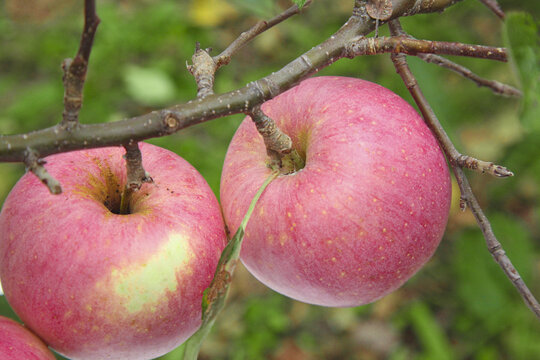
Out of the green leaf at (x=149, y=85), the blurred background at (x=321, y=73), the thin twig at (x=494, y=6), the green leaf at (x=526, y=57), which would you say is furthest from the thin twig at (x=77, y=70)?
the green leaf at (x=149, y=85)

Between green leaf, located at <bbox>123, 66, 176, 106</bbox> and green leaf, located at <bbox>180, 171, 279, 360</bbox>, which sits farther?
green leaf, located at <bbox>123, 66, 176, 106</bbox>

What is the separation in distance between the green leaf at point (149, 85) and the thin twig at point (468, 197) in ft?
4.22

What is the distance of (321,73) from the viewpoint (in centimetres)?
167

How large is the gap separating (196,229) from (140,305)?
0.11 meters

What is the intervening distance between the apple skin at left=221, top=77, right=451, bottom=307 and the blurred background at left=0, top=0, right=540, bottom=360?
57 cm

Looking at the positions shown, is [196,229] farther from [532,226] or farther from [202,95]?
[532,226]

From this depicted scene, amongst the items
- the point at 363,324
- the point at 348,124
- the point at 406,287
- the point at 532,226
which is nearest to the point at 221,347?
the point at 363,324

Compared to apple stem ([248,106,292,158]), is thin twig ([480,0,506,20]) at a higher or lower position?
higher

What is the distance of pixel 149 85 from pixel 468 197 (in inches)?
56.9

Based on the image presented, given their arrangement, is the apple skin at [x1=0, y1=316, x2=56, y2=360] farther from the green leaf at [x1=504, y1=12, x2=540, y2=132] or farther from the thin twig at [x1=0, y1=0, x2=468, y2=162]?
the green leaf at [x1=504, y1=12, x2=540, y2=132]

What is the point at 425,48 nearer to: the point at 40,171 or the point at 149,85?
the point at 40,171

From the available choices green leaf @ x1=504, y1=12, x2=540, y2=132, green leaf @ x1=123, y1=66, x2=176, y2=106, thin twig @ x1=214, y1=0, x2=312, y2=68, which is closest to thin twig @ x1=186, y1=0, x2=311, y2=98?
thin twig @ x1=214, y1=0, x2=312, y2=68

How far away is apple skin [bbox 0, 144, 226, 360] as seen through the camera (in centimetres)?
62

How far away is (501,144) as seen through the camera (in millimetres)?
1720
